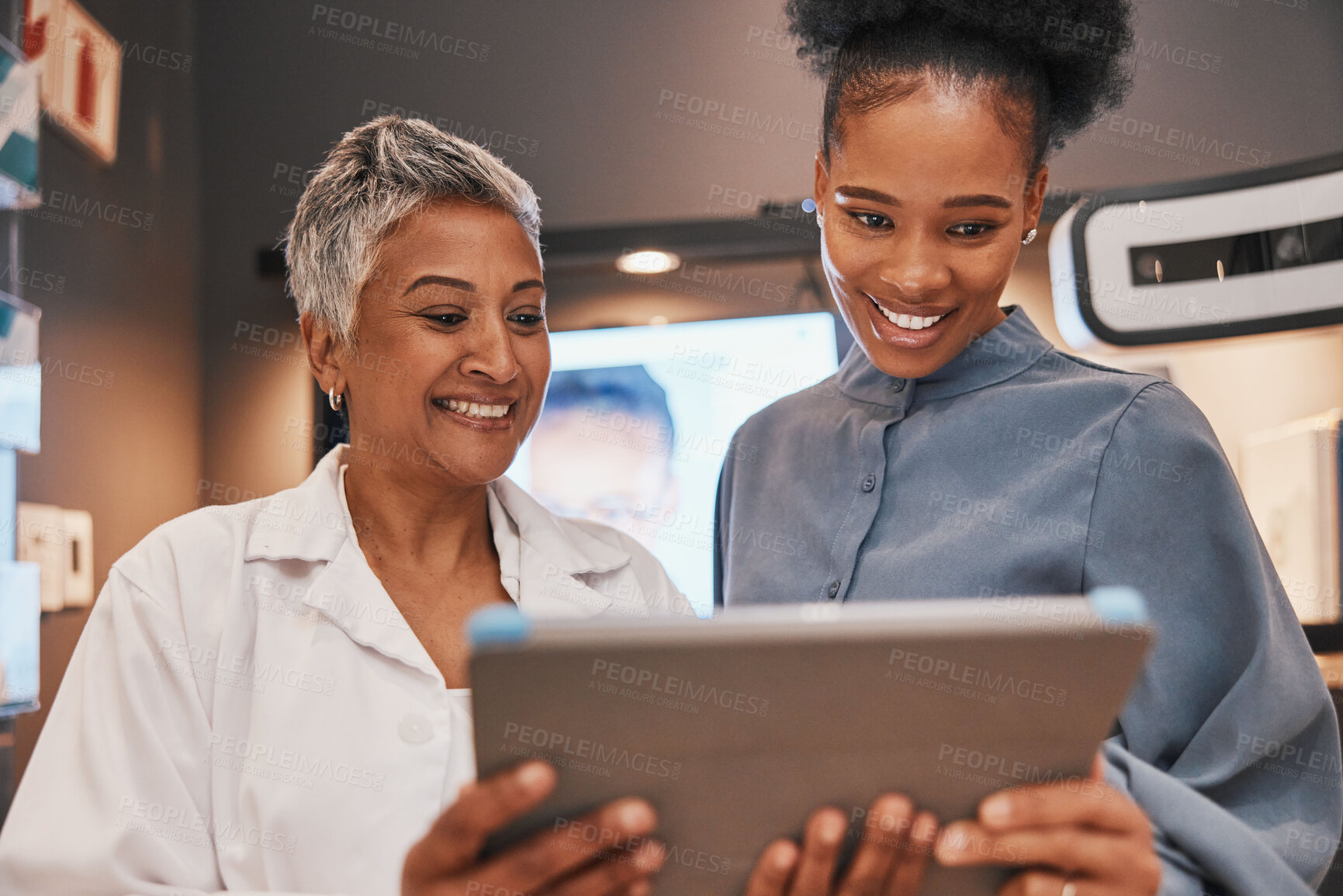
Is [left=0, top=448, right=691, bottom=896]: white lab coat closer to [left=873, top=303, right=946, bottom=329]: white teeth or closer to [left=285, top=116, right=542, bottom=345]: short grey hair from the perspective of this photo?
[left=285, top=116, right=542, bottom=345]: short grey hair

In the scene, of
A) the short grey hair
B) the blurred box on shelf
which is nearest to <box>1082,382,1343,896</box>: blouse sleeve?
the short grey hair

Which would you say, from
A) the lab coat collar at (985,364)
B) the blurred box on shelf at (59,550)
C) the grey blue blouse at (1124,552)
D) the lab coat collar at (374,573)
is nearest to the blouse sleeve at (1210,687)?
the grey blue blouse at (1124,552)

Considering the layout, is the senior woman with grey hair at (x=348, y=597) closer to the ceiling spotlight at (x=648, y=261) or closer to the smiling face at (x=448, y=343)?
the smiling face at (x=448, y=343)

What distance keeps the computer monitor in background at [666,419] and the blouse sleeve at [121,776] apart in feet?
6.12

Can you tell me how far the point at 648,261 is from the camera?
3.09 metres

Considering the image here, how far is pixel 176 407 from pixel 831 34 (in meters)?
2.45

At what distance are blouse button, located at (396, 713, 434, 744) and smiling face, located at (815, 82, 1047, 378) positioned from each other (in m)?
0.68

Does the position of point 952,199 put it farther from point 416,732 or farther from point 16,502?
point 16,502

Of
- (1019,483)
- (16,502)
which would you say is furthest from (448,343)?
(16,502)

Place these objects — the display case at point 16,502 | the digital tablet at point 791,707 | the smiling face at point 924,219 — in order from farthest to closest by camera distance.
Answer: the display case at point 16,502 < the smiling face at point 924,219 < the digital tablet at point 791,707

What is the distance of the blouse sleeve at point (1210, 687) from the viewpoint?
2.96 feet

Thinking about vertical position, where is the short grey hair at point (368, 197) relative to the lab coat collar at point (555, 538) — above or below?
above

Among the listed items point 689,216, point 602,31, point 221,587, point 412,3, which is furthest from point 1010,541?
point 412,3

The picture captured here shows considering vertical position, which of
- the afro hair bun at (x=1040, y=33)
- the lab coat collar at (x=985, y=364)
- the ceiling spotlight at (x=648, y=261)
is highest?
the ceiling spotlight at (x=648, y=261)
